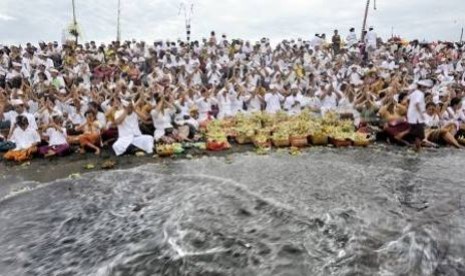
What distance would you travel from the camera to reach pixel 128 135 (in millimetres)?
12672

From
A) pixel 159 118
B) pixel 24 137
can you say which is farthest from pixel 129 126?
pixel 24 137

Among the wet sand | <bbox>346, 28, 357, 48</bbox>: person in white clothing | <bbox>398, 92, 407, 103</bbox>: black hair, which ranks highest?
<bbox>346, 28, 357, 48</bbox>: person in white clothing

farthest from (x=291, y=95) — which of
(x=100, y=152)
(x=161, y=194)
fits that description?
(x=161, y=194)

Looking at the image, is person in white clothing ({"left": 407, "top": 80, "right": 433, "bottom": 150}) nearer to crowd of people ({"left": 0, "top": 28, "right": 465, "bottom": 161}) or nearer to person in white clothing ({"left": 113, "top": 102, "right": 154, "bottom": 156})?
crowd of people ({"left": 0, "top": 28, "right": 465, "bottom": 161})

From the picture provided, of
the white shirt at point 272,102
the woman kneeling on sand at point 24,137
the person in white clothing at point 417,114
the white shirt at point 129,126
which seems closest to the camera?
the woman kneeling on sand at point 24,137

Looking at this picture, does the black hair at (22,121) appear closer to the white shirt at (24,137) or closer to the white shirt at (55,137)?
the white shirt at (24,137)

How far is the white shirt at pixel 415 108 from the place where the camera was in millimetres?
12719

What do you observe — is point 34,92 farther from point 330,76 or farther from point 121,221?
point 330,76

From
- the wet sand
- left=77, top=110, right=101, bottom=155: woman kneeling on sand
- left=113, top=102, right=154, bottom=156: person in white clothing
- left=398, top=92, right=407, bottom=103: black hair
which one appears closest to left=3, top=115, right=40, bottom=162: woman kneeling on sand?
the wet sand

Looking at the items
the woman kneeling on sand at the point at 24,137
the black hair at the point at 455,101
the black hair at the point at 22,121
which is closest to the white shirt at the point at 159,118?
the woman kneeling on sand at the point at 24,137

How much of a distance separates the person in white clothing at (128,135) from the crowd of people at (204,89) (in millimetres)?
26

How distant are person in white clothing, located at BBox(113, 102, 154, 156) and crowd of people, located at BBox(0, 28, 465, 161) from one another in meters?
0.03

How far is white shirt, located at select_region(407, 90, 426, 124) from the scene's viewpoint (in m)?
12.7

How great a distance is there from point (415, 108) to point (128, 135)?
738 cm
